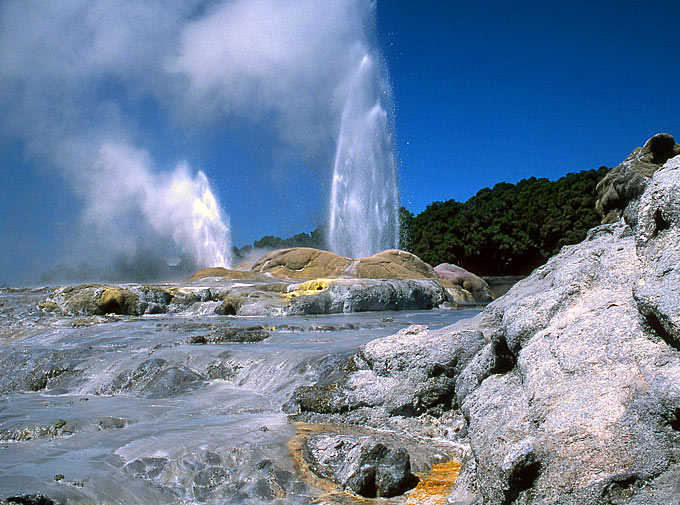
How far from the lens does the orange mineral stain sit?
3172mm

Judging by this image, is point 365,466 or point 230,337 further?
point 230,337

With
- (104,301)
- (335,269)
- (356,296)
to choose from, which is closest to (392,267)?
(335,269)

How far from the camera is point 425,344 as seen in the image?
16.3 ft

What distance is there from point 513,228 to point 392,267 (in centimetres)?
2778

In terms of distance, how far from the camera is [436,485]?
11.1 ft

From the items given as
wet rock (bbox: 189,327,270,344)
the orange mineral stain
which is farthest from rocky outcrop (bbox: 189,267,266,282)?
the orange mineral stain

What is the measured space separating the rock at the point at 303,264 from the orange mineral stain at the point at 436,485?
54.6 ft

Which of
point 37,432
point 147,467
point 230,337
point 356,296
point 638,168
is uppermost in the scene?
point 356,296

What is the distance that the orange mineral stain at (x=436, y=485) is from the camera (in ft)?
10.4

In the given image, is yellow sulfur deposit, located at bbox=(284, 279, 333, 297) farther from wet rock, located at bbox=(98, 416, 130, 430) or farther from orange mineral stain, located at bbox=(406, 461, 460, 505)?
orange mineral stain, located at bbox=(406, 461, 460, 505)

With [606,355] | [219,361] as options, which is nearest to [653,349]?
[606,355]

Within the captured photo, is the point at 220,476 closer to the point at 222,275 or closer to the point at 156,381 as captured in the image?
the point at 156,381

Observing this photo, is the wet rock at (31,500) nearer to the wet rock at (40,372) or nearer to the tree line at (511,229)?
the wet rock at (40,372)

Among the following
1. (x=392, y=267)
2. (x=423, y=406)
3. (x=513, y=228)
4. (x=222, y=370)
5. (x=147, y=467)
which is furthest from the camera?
(x=513, y=228)
